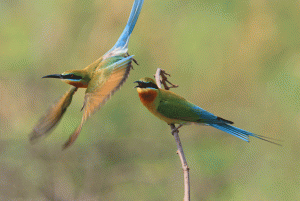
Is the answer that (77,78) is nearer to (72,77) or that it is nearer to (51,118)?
(72,77)

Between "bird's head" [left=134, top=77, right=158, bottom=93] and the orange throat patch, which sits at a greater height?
"bird's head" [left=134, top=77, right=158, bottom=93]

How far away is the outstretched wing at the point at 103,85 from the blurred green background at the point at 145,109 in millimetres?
1982

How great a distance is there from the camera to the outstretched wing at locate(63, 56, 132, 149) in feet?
3.77

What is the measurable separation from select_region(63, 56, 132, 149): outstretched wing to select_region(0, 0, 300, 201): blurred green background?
1982 mm

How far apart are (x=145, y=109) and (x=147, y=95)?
89.5 inches

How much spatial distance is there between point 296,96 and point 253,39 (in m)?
0.86

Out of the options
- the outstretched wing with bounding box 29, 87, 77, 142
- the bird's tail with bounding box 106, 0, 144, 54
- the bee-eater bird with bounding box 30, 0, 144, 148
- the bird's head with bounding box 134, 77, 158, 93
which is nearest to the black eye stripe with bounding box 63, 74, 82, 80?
the bee-eater bird with bounding box 30, 0, 144, 148

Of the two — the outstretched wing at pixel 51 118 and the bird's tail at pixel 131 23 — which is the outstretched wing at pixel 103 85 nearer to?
the outstretched wing at pixel 51 118

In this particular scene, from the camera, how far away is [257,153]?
3.78 meters

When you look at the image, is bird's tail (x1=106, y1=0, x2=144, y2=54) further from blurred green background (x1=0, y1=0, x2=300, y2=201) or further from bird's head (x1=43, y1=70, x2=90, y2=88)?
blurred green background (x1=0, y1=0, x2=300, y2=201)

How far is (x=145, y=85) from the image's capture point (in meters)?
1.59

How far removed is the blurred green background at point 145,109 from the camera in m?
3.41

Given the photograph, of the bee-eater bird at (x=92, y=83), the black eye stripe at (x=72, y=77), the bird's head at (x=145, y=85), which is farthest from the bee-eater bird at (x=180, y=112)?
the black eye stripe at (x=72, y=77)

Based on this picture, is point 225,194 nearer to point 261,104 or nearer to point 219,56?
point 261,104
